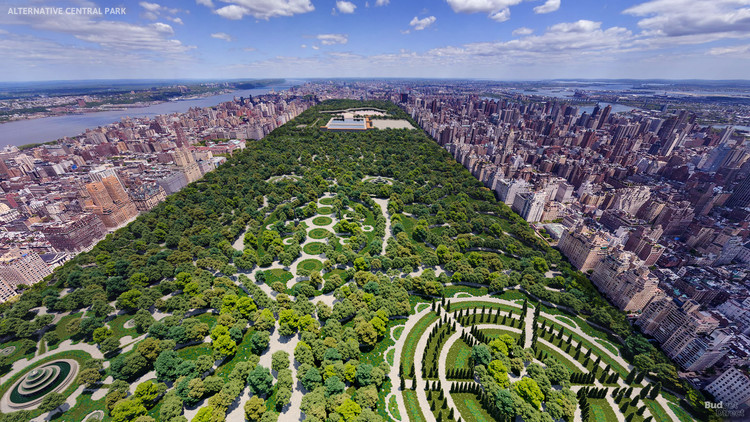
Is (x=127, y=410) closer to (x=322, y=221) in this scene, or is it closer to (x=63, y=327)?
(x=63, y=327)

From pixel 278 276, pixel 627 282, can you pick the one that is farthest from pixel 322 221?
pixel 627 282

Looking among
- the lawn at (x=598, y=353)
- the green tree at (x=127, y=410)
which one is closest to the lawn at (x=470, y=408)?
the lawn at (x=598, y=353)

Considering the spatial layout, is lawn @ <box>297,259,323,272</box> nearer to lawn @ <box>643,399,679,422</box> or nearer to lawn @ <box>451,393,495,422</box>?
lawn @ <box>451,393,495,422</box>

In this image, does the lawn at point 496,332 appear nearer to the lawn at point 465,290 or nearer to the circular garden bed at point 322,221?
the lawn at point 465,290

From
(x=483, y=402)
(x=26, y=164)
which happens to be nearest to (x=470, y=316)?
(x=483, y=402)

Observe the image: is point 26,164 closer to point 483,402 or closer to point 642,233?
point 483,402
